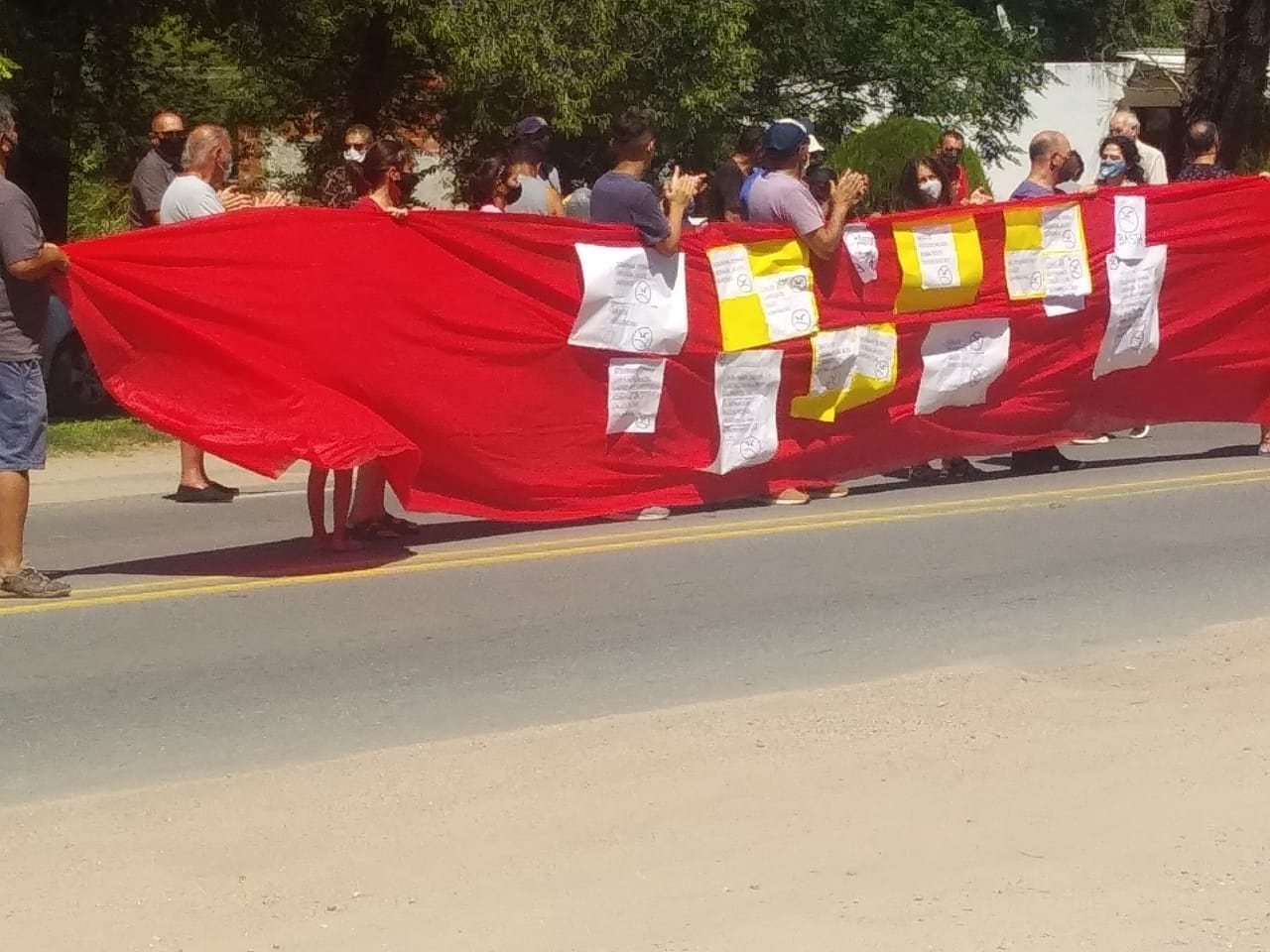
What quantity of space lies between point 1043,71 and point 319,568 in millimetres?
28416

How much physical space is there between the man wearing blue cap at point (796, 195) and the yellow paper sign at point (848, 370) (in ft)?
1.56

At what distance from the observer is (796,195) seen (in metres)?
10.8

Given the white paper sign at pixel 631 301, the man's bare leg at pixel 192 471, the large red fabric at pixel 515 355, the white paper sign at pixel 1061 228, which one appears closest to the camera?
the large red fabric at pixel 515 355

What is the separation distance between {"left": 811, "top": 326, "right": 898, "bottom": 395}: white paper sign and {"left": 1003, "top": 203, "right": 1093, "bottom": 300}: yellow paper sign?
3.18ft

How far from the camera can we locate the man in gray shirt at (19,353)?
8.35 meters

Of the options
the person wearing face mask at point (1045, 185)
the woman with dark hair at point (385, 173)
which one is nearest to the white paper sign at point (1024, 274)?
the person wearing face mask at point (1045, 185)

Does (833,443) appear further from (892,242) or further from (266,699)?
(266,699)

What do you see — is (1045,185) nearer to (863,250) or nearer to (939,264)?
(939,264)

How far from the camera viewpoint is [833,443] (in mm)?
11172

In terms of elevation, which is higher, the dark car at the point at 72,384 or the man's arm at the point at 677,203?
the man's arm at the point at 677,203

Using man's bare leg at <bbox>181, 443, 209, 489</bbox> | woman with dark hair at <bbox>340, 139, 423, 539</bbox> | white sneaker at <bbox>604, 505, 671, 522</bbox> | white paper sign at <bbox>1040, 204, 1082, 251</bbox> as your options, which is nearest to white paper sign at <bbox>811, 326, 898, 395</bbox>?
white sneaker at <bbox>604, 505, 671, 522</bbox>

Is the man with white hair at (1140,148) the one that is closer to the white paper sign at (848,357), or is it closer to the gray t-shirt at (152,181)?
the white paper sign at (848,357)

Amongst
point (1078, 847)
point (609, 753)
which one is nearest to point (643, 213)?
point (609, 753)

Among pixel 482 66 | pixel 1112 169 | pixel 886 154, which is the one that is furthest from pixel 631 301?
pixel 886 154
